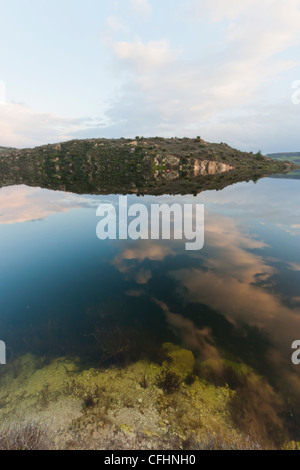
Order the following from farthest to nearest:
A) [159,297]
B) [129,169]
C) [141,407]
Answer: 1. [129,169]
2. [159,297]
3. [141,407]

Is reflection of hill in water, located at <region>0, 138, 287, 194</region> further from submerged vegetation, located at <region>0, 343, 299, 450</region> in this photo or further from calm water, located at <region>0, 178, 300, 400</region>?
submerged vegetation, located at <region>0, 343, 299, 450</region>

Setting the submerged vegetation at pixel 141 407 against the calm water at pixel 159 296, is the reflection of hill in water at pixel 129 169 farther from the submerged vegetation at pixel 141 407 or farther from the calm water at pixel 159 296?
the submerged vegetation at pixel 141 407

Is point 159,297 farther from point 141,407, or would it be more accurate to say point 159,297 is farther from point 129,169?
point 129,169

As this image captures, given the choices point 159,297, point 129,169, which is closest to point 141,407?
point 159,297

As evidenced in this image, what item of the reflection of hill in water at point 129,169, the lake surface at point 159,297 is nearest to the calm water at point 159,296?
the lake surface at point 159,297

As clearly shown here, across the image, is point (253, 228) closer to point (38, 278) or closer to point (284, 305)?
point (284, 305)
